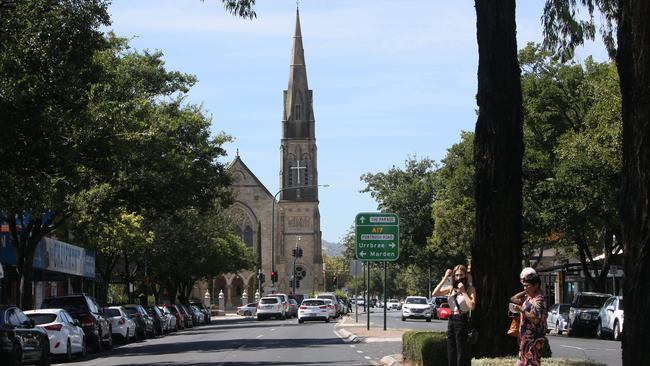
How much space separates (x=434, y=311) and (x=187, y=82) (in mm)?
31559

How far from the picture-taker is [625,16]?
8.78 meters

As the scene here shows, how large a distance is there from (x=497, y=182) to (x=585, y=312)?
89.1ft

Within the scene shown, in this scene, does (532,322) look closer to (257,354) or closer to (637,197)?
(637,197)

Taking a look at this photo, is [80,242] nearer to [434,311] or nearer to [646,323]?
[434,311]

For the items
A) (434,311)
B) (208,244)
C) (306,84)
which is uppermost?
(306,84)

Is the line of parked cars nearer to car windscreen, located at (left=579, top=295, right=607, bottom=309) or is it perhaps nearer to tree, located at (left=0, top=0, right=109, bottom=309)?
tree, located at (left=0, top=0, right=109, bottom=309)

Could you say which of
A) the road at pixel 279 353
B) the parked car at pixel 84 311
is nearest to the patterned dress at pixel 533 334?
the road at pixel 279 353

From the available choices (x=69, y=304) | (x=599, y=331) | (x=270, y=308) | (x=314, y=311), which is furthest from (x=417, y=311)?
(x=69, y=304)

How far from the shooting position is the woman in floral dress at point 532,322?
10875 mm

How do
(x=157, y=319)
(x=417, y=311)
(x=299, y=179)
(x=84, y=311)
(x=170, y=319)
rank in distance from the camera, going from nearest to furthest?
(x=84, y=311) < (x=157, y=319) < (x=170, y=319) < (x=417, y=311) < (x=299, y=179)

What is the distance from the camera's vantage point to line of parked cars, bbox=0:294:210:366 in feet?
70.8

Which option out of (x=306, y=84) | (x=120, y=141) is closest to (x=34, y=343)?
(x=120, y=141)

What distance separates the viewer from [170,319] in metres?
52.6

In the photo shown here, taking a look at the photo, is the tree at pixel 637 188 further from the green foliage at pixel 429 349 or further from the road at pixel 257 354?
the road at pixel 257 354
